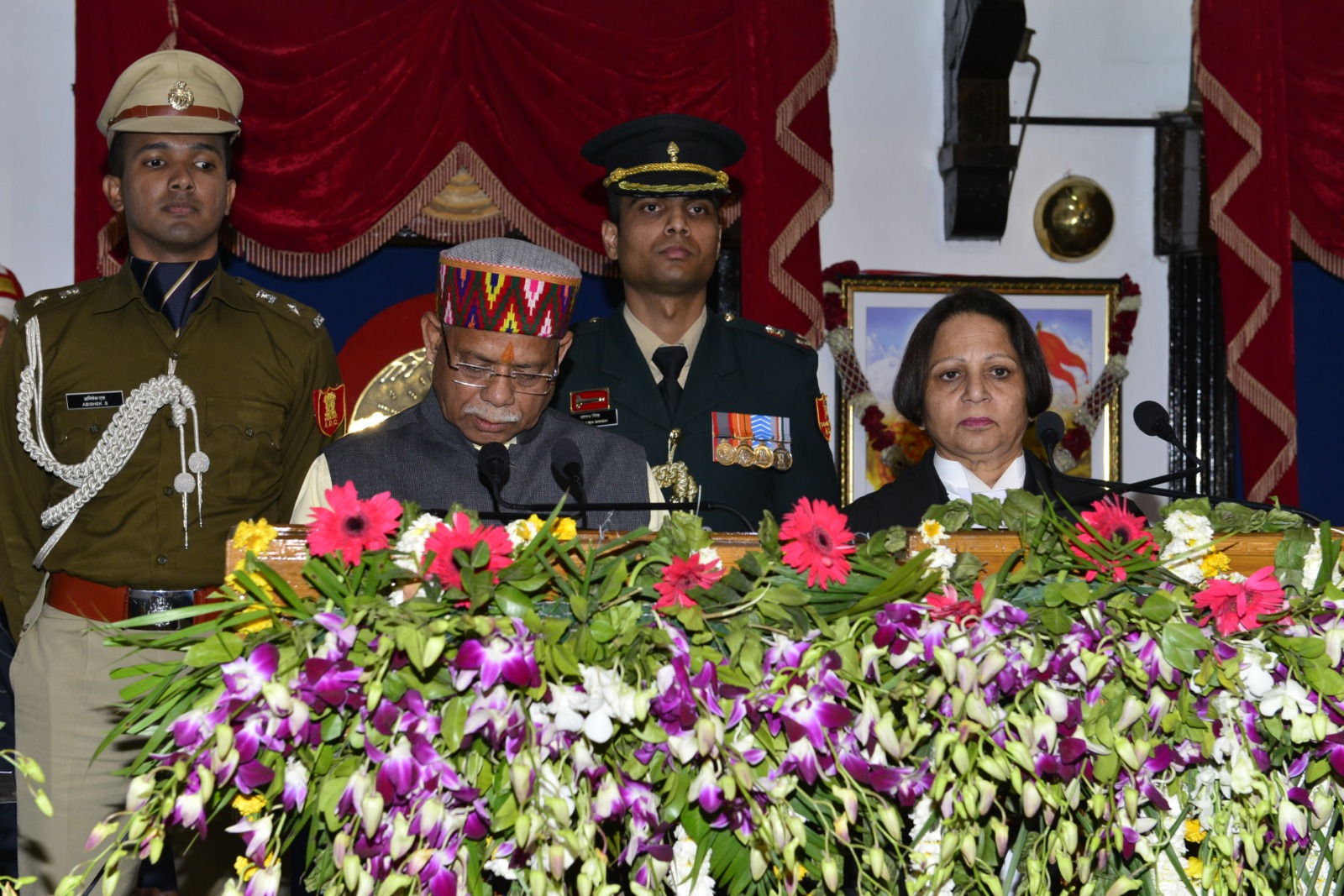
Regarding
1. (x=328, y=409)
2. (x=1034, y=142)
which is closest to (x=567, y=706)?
(x=328, y=409)

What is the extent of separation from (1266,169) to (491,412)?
3228 millimetres

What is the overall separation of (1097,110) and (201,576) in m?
3.45

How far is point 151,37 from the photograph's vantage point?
3744 millimetres

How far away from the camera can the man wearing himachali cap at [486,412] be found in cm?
214

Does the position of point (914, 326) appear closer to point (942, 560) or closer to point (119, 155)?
point (119, 155)

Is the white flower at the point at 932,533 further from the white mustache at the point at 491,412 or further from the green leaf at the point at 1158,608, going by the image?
the white mustache at the point at 491,412

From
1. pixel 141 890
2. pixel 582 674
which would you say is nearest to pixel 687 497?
pixel 582 674

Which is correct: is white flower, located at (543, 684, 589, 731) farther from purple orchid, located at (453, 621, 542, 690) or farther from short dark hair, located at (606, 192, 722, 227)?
short dark hair, located at (606, 192, 722, 227)

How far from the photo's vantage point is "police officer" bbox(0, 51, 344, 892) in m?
2.49

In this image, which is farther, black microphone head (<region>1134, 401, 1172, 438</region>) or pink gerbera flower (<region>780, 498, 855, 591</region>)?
black microphone head (<region>1134, 401, 1172, 438</region>)

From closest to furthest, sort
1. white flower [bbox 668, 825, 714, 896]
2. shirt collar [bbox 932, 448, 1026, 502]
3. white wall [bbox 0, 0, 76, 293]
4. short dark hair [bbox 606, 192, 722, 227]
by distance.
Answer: white flower [bbox 668, 825, 714, 896] < shirt collar [bbox 932, 448, 1026, 502] < short dark hair [bbox 606, 192, 722, 227] < white wall [bbox 0, 0, 76, 293]

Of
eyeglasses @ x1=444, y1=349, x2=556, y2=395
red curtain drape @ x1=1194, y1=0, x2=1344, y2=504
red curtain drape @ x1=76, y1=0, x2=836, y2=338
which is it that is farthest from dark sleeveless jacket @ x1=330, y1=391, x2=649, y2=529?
red curtain drape @ x1=1194, y1=0, x2=1344, y2=504

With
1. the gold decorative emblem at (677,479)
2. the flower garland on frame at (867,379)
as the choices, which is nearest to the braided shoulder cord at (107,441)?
the gold decorative emblem at (677,479)

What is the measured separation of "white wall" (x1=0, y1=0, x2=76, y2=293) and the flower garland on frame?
2401mm
